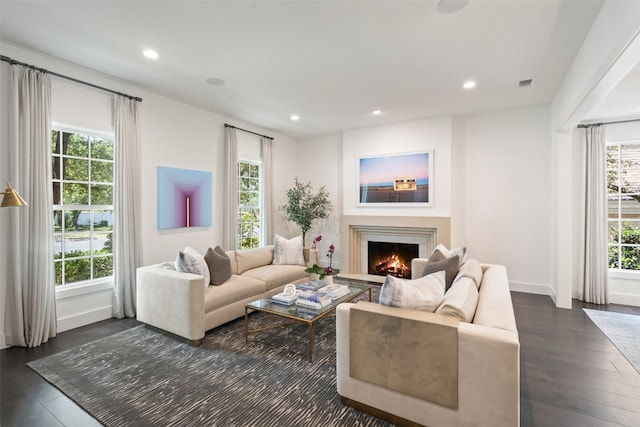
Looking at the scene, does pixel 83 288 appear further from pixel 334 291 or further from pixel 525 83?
pixel 525 83

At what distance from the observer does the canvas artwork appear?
4152mm

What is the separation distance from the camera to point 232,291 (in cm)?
338

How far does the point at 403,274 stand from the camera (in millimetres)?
5617

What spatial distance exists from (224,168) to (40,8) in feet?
9.58

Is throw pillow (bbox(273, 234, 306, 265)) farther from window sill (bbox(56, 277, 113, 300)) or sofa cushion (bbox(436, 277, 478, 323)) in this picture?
sofa cushion (bbox(436, 277, 478, 323))

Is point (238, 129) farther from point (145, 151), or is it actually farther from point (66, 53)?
point (66, 53)

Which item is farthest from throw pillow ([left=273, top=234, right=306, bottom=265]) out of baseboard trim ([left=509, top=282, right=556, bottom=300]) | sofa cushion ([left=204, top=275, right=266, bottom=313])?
baseboard trim ([left=509, top=282, right=556, bottom=300])

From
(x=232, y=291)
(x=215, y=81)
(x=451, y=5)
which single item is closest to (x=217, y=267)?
(x=232, y=291)

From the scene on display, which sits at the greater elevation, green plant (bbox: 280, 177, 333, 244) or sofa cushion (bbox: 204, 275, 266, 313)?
green plant (bbox: 280, 177, 333, 244)

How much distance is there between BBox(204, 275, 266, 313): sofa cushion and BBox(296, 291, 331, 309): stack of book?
836 millimetres

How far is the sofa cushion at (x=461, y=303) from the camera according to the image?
179 cm

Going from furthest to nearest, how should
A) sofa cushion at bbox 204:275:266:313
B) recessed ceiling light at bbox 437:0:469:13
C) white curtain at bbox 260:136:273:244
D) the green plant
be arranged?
the green plant
white curtain at bbox 260:136:273:244
sofa cushion at bbox 204:275:266:313
recessed ceiling light at bbox 437:0:469:13

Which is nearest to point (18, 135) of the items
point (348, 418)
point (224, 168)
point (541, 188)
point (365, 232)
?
point (224, 168)

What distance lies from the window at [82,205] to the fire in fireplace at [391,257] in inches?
171
